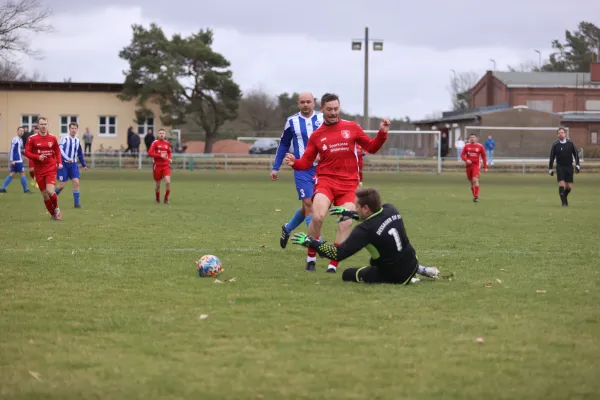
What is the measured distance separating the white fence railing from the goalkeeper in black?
122 ft

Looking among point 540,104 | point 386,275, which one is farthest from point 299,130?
point 540,104

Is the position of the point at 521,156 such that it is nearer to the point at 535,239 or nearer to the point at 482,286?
the point at 535,239

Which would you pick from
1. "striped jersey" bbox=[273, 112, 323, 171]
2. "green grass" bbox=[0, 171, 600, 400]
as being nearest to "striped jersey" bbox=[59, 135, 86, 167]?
"green grass" bbox=[0, 171, 600, 400]

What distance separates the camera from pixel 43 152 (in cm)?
1744

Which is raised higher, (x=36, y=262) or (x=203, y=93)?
(x=203, y=93)

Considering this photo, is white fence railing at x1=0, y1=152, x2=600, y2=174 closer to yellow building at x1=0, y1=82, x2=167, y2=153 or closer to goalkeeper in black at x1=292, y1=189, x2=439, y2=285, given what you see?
yellow building at x1=0, y1=82, x2=167, y2=153

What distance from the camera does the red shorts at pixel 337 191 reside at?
10586mm

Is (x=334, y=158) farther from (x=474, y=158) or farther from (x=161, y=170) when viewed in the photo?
(x=474, y=158)

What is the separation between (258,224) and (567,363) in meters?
11.2

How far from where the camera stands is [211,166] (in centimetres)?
4684

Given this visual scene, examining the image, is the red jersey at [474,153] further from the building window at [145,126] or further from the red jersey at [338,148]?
the building window at [145,126]

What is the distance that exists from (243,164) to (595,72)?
143ft

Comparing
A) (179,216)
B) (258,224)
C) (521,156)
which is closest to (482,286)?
(258,224)

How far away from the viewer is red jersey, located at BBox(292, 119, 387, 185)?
10617 mm
